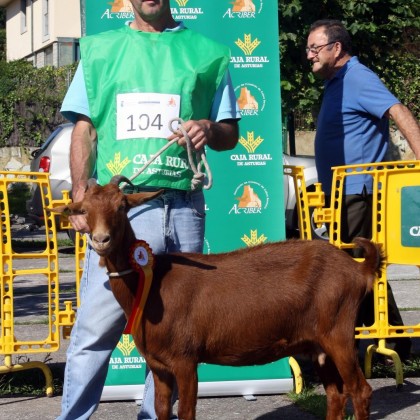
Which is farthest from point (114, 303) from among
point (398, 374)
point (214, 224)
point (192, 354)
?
point (398, 374)

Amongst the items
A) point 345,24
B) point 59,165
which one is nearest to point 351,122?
point 345,24

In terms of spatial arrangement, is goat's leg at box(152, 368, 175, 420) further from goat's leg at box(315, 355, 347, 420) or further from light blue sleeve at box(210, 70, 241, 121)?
light blue sleeve at box(210, 70, 241, 121)

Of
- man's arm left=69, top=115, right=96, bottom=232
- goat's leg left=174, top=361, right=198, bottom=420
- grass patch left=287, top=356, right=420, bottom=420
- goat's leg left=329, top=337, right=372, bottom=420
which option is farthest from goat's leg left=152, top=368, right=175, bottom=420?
grass patch left=287, top=356, right=420, bottom=420

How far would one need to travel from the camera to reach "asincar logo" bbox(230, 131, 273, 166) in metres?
6.91

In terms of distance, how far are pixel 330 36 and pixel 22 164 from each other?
21.5 m

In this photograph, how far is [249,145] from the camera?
6.91m

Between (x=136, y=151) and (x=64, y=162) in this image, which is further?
(x=64, y=162)

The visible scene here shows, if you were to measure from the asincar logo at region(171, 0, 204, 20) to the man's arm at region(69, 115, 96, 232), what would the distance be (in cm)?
177

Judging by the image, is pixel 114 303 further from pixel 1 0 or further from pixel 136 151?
pixel 1 0

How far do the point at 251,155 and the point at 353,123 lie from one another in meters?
0.84

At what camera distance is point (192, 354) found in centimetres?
483

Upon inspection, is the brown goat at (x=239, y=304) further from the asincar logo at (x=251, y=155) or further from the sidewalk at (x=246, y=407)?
the asincar logo at (x=251, y=155)

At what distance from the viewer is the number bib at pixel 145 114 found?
5047 millimetres

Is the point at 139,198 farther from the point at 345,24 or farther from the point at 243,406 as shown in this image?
the point at 345,24
